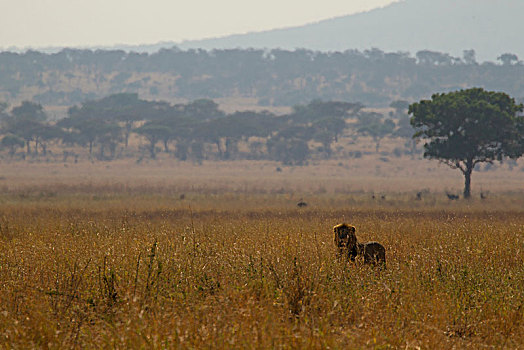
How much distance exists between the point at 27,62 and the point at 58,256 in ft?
563

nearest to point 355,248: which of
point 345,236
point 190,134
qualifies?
point 345,236

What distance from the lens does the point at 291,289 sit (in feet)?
23.6

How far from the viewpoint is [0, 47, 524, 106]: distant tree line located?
16312 centimetres

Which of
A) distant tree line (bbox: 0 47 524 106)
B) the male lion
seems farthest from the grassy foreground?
distant tree line (bbox: 0 47 524 106)

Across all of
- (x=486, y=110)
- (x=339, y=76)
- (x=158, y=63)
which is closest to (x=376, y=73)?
(x=339, y=76)

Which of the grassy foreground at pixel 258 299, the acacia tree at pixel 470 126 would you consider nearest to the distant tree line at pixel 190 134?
the acacia tree at pixel 470 126

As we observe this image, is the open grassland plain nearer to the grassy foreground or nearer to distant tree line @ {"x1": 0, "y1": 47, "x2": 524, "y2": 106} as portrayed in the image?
the grassy foreground

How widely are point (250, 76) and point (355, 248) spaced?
172 m

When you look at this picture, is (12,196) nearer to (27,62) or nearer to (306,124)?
(306,124)

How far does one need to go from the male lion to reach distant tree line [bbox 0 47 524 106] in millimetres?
151210

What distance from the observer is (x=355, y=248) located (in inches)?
372

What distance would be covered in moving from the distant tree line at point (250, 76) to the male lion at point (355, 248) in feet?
496

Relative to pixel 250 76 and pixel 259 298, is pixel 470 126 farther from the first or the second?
pixel 250 76

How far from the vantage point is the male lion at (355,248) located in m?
9.30
